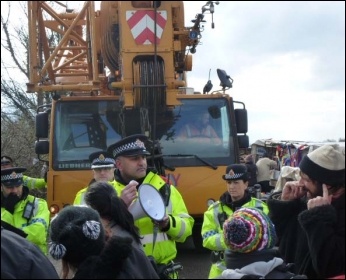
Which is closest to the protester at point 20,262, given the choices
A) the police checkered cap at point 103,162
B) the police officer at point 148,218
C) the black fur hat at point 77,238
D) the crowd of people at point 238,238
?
the crowd of people at point 238,238

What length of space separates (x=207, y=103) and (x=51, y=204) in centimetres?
237

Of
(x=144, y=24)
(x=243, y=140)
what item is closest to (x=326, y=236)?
(x=144, y=24)

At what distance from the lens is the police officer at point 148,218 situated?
4328 mm

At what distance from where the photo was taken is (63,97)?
26.3 feet

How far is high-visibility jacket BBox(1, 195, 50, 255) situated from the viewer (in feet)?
16.8

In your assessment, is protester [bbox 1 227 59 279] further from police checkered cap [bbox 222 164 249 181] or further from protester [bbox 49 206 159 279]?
police checkered cap [bbox 222 164 249 181]

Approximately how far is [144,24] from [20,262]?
194 inches

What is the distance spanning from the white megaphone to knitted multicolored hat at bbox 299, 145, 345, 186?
1138 mm

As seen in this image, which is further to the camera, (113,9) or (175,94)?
(113,9)

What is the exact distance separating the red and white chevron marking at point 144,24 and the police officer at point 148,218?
2493 mm

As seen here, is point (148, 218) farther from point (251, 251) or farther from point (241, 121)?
point (241, 121)

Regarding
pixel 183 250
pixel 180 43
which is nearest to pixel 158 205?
pixel 180 43

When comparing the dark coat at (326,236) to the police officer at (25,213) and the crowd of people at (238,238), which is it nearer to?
the crowd of people at (238,238)

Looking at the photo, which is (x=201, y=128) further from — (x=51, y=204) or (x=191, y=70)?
(x=51, y=204)
